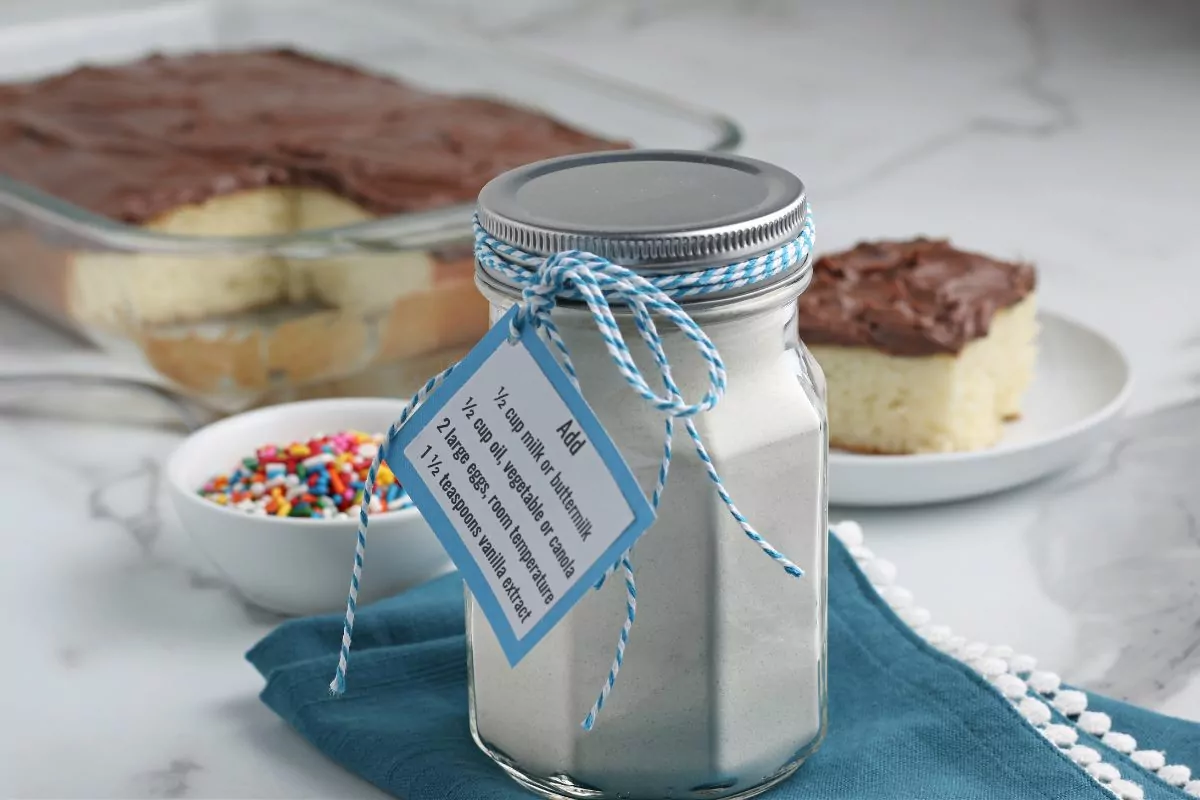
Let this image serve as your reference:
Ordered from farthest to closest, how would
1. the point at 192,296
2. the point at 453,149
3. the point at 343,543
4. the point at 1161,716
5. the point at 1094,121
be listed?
the point at 1094,121
the point at 453,149
the point at 192,296
the point at 343,543
the point at 1161,716

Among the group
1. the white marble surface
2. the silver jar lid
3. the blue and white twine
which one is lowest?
the white marble surface

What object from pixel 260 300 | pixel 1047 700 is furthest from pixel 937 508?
pixel 260 300

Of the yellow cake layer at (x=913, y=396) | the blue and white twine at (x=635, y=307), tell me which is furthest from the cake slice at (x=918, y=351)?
the blue and white twine at (x=635, y=307)

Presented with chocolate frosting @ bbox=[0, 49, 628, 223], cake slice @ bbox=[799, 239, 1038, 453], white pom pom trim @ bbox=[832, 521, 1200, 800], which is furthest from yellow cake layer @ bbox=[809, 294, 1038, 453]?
chocolate frosting @ bbox=[0, 49, 628, 223]

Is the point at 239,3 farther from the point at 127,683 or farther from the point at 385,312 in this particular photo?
the point at 127,683

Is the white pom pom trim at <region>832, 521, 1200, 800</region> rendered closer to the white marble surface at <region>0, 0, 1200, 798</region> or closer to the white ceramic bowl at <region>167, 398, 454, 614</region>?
the white marble surface at <region>0, 0, 1200, 798</region>

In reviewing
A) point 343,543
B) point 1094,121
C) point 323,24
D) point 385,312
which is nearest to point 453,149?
point 385,312
